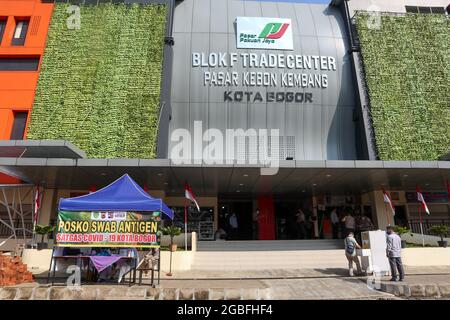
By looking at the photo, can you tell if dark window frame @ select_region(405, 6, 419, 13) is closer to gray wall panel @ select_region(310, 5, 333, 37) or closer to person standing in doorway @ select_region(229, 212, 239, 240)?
gray wall panel @ select_region(310, 5, 333, 37)

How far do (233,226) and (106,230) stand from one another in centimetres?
1188

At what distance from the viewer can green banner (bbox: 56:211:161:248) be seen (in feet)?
30.9

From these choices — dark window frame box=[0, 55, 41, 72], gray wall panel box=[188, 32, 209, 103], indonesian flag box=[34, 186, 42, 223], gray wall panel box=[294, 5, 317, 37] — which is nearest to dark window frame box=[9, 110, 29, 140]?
dark window frame box=[0, 55, 41, 72]

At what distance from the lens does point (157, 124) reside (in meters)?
18.5

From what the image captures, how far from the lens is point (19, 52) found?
1988 centimetres

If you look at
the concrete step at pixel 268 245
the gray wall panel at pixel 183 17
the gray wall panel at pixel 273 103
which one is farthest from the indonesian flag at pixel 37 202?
the gray wall panel at pixel 183 17

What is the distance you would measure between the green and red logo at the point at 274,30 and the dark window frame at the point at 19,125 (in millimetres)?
15057

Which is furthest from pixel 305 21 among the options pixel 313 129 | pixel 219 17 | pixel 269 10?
Answer: pixel 313 129

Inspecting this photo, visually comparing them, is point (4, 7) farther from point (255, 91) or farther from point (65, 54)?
point (255, 91)

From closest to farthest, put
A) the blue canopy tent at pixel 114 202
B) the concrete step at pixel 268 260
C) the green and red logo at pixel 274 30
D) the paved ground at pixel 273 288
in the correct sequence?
the paved ground at pixel 273 288 → the blue canopy tent at pixel 114 202 → the concrete step at pixel 268 260 → the green and red logo at pixel 274 30

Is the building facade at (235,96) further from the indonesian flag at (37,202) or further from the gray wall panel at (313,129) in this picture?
the indonesian flag at (37,202)

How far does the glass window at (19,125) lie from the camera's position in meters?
19.0
